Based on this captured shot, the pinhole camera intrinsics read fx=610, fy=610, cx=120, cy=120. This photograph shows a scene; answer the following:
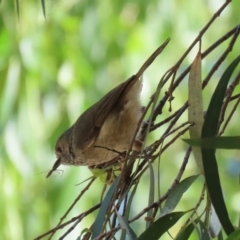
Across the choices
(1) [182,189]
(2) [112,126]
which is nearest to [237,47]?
(2) [112,126]

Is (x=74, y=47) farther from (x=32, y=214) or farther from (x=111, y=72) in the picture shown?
Result: (x=32, y=214)

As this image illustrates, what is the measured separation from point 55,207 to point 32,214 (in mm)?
127

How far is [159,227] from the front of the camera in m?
0.82

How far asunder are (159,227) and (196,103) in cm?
20

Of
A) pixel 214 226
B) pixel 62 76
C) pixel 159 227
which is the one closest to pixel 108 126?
pixel 62 76

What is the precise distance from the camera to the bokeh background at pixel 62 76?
5.65ft

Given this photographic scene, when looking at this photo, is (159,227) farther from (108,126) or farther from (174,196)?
(108,126)

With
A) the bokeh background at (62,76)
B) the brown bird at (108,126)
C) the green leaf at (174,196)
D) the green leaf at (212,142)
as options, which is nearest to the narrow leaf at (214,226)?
the green leaf at (174,196)

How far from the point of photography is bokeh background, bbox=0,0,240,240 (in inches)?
67.9

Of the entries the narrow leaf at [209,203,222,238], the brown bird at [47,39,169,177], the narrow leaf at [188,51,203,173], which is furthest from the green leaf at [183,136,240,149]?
the brown bird at [47,39,169,177]

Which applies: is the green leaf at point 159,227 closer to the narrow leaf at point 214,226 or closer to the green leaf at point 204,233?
the green leaf at point 204,233

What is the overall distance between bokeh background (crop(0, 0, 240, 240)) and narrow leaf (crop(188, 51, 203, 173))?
831mm

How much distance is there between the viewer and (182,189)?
0.90 m

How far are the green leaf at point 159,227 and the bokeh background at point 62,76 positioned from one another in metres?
0.87
